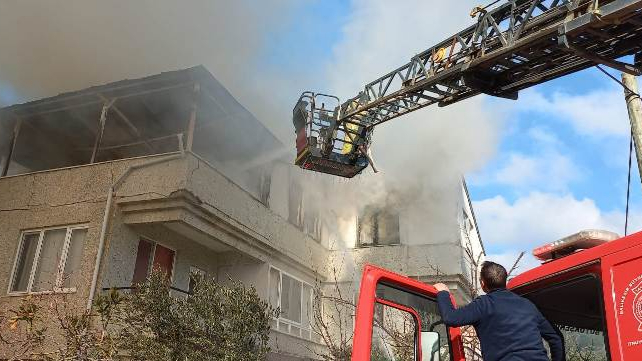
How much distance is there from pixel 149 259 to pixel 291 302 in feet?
14.3

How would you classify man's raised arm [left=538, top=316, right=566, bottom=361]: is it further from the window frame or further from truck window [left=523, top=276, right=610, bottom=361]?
the window frame

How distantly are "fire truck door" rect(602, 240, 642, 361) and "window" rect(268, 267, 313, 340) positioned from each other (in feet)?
33.9

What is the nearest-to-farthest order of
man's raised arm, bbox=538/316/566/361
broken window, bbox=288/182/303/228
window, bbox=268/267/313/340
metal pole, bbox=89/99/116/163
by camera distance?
man's raised arm, bbox=538/316/566/361 → metal pole, bbox=89/99/116/163 → window, bbox=268/267/313/340 → broken window, bbox=288/182/303/228

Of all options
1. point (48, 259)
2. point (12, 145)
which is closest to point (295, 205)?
point (48, 259)

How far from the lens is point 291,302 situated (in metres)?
13.6

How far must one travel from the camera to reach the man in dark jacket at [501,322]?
8.28 ft

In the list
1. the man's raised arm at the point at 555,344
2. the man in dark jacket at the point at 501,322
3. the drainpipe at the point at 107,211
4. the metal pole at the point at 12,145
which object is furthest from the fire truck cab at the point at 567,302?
the metal pole at the point at 12,145

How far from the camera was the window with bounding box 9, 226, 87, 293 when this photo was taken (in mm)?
9766

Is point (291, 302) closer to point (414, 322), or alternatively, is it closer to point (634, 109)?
point (634, 109)

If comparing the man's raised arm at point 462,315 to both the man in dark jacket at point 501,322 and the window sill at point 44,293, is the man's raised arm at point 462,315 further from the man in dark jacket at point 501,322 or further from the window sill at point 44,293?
the window sill at point 44,293

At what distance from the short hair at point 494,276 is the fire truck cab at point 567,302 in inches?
11.7

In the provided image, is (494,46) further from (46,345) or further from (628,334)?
(46,345)

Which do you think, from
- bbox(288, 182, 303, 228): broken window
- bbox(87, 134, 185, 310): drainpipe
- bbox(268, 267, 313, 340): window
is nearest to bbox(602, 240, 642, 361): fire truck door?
bbox(87, 134, 185, 310): drainpipe

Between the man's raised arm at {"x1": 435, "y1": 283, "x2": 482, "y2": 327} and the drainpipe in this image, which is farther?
the drainpipe
